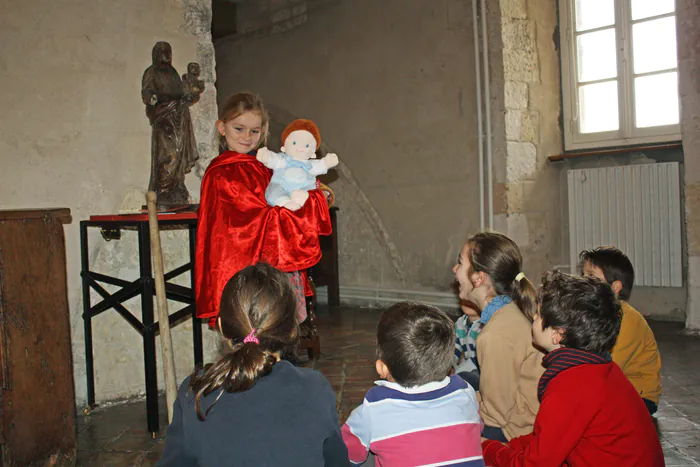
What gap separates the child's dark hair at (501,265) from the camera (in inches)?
77.3

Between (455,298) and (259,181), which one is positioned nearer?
(259,181)

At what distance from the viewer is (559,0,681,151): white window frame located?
4.88m

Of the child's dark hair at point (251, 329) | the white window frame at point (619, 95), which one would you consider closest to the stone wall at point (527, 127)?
the white window frame at point (619, 95)

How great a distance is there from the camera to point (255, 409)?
120 centimetres

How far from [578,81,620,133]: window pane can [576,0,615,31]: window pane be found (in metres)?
0.47

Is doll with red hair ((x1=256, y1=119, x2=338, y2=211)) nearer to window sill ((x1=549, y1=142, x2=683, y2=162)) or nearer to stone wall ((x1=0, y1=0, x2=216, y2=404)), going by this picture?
stone wall ((x1=0, y1=0, x2=216, y2=404))

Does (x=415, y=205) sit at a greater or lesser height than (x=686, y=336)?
greater

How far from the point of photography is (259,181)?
2.66 metres

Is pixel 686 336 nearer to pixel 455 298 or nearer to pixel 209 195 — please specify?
pixel 455 298

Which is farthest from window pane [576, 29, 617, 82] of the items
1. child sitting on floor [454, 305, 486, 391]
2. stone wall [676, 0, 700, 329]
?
child sitting on floor [454, 305, 486, 391]

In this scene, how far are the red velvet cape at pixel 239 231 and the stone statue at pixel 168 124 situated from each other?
0.56 meters

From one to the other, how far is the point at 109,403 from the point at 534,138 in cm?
372

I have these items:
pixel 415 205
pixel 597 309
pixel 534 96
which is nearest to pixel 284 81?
pixel 415 205

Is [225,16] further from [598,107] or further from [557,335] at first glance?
[557,335]
